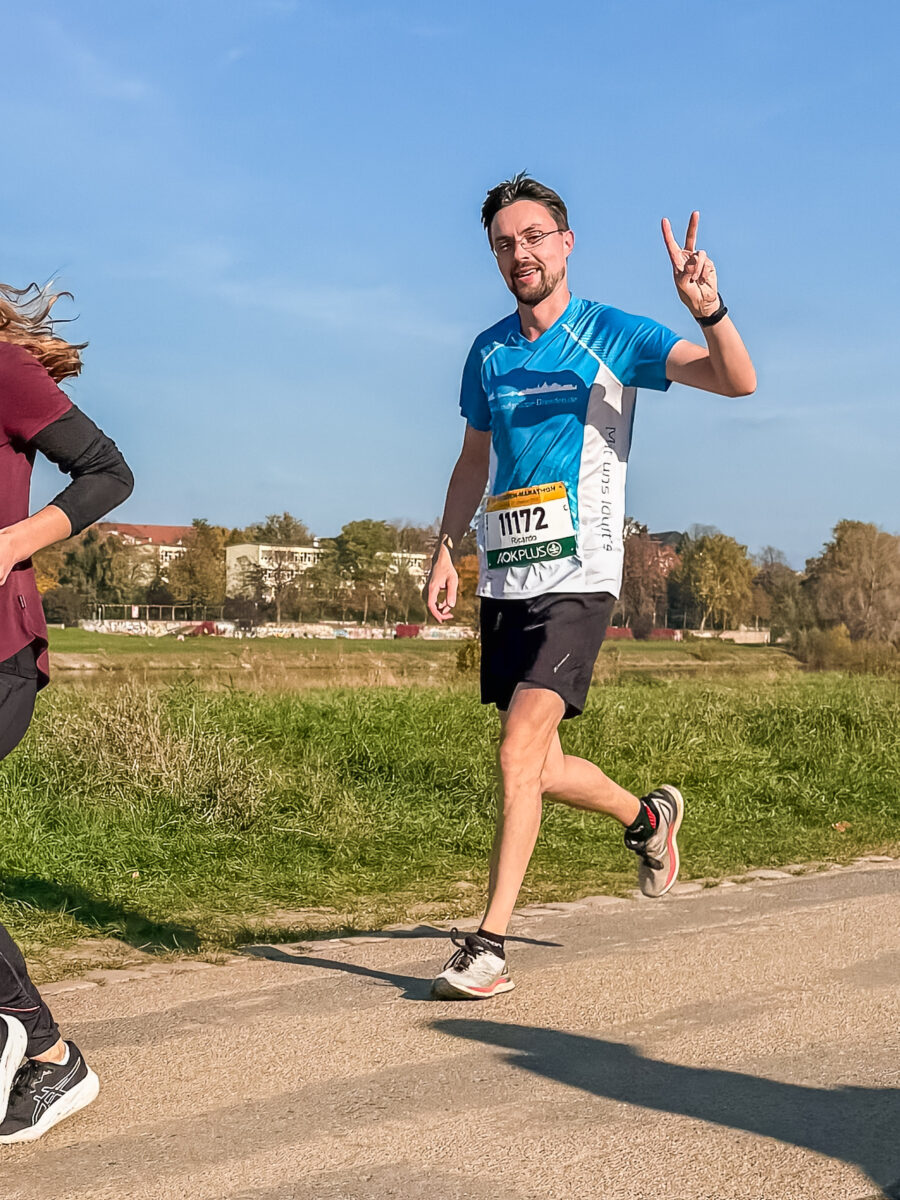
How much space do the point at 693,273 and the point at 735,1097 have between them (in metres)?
2.38

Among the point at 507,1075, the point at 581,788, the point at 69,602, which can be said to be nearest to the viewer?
the point at 507,1075

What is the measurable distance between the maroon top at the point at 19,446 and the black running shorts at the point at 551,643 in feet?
6.18

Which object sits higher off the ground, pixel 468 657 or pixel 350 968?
pixel 468 657

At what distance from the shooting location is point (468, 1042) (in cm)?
384

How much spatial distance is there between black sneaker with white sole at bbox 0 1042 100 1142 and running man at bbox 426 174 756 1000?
4.76ft

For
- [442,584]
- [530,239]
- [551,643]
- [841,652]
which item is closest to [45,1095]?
[551,643]

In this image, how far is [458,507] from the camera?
5.24m

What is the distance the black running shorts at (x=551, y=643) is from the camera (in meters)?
4.63

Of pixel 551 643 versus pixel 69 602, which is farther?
pixel 69 602

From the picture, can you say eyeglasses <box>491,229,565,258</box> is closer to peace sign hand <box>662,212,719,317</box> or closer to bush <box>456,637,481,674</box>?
peace sign hand <box>662,212,719,317</box>

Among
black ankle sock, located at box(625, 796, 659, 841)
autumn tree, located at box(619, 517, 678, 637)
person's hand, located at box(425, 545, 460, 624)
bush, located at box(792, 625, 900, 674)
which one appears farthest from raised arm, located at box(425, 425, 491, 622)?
bush, located at box(792, 625, 900, 674)

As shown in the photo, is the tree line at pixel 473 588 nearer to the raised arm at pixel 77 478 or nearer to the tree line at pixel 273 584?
the tree line at pixel 273 584

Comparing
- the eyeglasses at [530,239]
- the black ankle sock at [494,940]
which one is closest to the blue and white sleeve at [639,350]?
the eyeglasses at [530,239]

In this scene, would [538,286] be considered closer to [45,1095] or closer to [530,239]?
[530,239]
